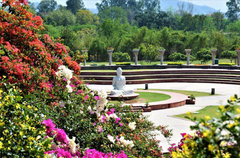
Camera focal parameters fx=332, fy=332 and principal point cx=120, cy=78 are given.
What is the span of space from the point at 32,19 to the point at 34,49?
0.80 meters

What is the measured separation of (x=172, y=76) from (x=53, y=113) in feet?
69.1

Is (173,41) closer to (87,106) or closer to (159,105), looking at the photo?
(159,105)

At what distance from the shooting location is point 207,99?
1625 centimetres

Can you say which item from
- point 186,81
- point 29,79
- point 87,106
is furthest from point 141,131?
point 186,81

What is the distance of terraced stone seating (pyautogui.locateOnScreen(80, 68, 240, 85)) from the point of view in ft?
78.1

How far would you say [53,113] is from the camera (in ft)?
18.1

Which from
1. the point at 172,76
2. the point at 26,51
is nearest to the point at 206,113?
the point at 26,51

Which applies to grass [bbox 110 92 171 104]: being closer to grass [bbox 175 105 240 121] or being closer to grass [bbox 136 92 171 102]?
grass [bbox 136 92 171 102]

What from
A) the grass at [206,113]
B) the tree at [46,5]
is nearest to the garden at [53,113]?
the grass at [206,113]

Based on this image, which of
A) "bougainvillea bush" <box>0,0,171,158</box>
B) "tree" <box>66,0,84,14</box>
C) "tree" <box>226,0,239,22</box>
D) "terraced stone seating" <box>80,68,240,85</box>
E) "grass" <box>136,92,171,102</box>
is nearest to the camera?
"bougainvillea bush" <box>0,0,171,158</box>

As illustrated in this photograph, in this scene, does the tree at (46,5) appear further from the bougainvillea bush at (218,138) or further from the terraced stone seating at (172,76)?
the bougainvillea bush at (218,138)

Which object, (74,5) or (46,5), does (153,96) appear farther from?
(46,5)

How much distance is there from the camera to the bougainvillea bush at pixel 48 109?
4102 millimetres

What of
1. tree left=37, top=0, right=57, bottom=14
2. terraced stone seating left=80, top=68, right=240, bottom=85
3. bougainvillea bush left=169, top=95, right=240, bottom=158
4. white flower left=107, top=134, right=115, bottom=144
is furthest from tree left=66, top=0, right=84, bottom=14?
bougainvillea bush left=169, top=95, right=240, bottom=158
